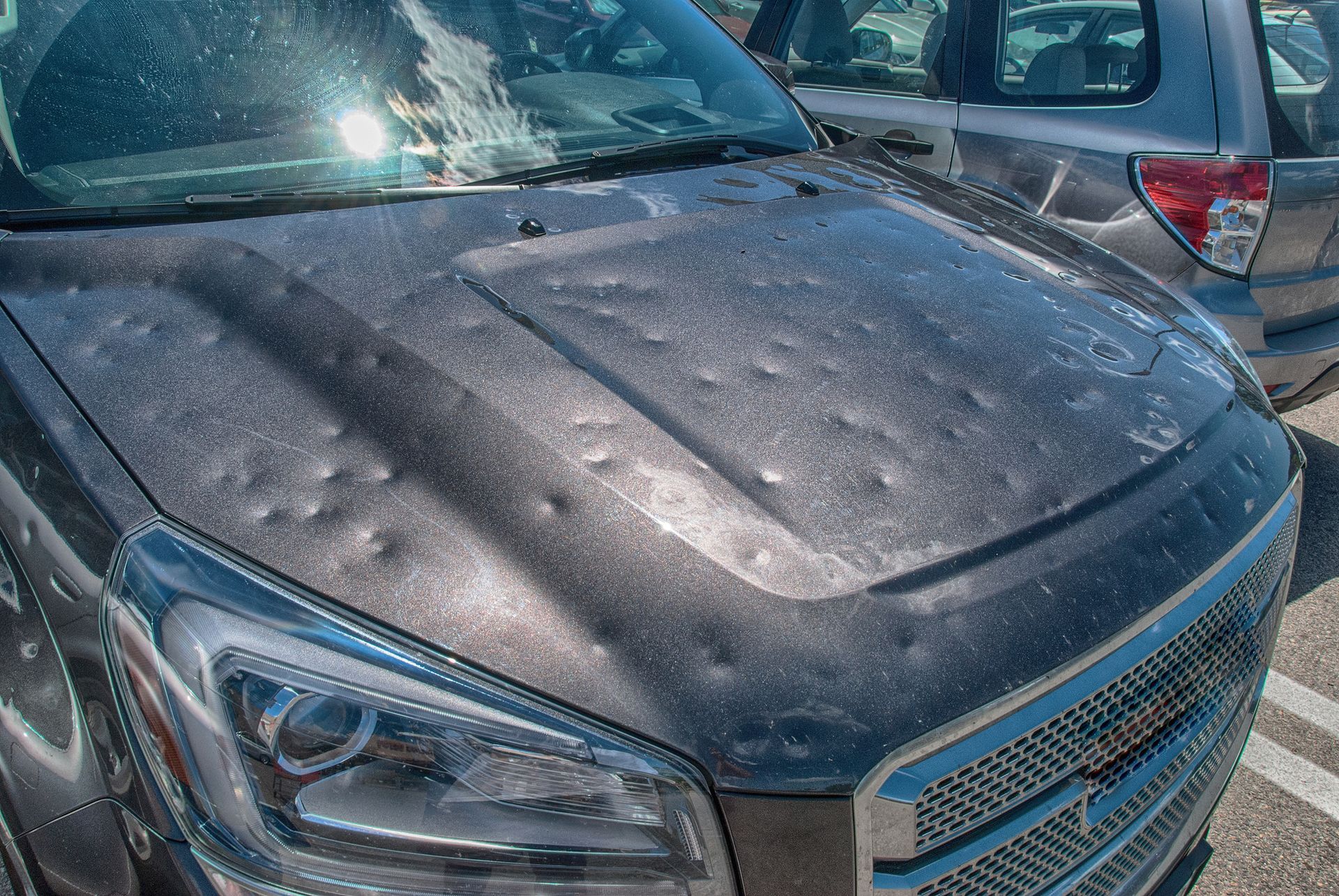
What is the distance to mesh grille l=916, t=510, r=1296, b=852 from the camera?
1.14m

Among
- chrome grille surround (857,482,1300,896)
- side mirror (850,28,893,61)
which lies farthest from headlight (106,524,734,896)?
side mirror (850,28,893,61)

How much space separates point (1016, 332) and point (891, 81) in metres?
2.51

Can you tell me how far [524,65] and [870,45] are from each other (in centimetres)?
222

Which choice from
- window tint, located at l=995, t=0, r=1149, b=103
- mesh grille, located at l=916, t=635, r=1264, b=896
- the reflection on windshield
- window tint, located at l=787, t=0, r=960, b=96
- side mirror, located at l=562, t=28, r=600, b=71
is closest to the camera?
mesh grille, located at l=916, t=635, r=1264, b=896

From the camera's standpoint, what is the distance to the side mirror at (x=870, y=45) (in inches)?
159

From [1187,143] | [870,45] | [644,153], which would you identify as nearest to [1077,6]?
[870,45]

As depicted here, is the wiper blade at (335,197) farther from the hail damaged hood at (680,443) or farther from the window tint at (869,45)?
the window tint at (869,45)

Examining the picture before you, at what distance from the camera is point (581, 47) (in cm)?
255

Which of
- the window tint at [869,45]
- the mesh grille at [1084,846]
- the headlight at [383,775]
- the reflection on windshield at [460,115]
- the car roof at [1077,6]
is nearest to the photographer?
the headlight at [383,775]

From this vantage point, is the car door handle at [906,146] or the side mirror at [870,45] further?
the side mirror at [870,45]

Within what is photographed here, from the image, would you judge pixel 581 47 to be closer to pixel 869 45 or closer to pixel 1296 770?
pixel 869 45

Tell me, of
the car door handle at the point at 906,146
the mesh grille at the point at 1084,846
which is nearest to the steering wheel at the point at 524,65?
the car door handle at the point at 906,146

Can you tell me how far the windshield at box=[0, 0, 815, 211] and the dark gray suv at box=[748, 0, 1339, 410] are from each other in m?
1.42

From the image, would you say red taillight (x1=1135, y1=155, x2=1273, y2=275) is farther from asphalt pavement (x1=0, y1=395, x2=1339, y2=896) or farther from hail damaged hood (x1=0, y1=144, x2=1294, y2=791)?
hail damaged hood (x1=0, y1=144, x2=1294, y2=791)
